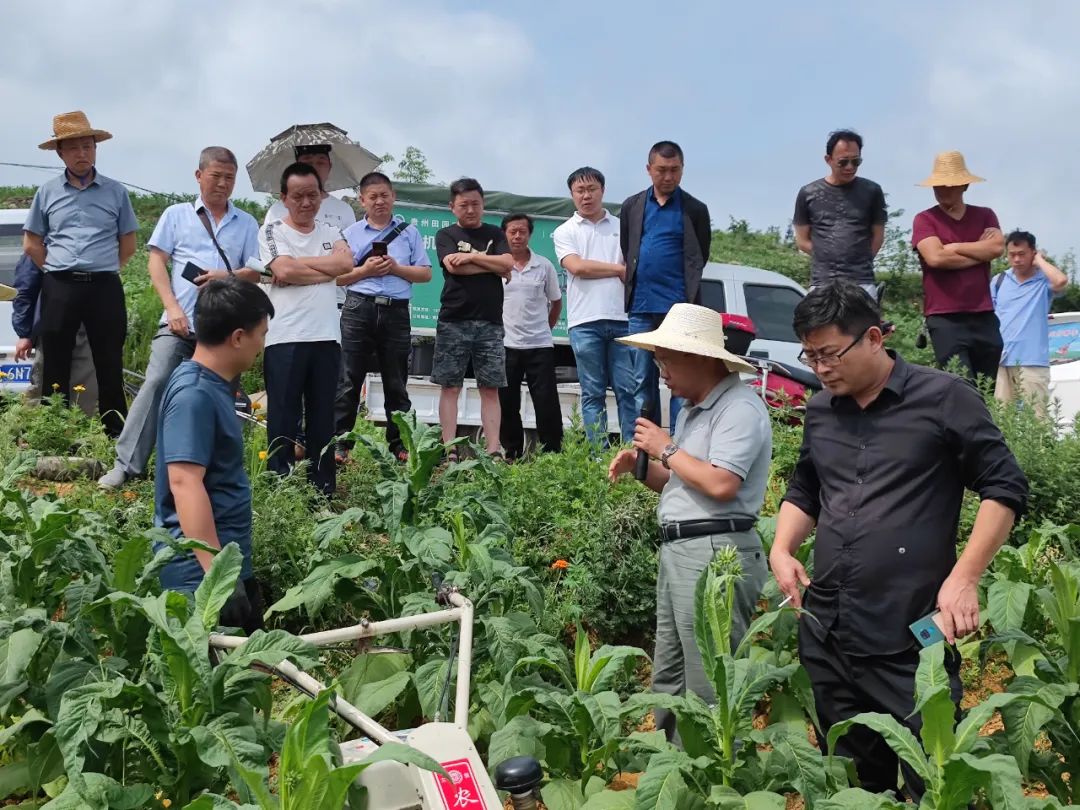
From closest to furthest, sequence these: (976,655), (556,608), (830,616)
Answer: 1. (830,616)
2. (976,655)
3. (556,608)

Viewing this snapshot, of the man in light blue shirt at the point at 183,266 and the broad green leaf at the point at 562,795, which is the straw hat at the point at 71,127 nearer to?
the man in light blue shirt at the point at 183,266

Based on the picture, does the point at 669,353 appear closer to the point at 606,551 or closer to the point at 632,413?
the point at 606,551

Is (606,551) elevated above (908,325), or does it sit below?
below

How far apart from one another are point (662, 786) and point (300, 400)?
12.7ft

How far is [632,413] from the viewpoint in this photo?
26.7 ft

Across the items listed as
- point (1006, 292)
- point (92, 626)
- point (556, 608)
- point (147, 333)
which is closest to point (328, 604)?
point (556, 608)

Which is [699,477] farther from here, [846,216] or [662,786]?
[846,216]

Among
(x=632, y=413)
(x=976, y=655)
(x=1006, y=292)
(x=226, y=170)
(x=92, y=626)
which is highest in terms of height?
(x=226, y=170)

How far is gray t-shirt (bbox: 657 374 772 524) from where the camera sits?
4.37 meters

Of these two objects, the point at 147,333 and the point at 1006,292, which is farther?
the point at 147,333

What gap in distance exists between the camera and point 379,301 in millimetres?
7891

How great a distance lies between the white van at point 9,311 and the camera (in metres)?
8.65

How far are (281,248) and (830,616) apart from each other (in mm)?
4159

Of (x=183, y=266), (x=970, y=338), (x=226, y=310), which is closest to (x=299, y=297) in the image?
(x=183, y=266)
